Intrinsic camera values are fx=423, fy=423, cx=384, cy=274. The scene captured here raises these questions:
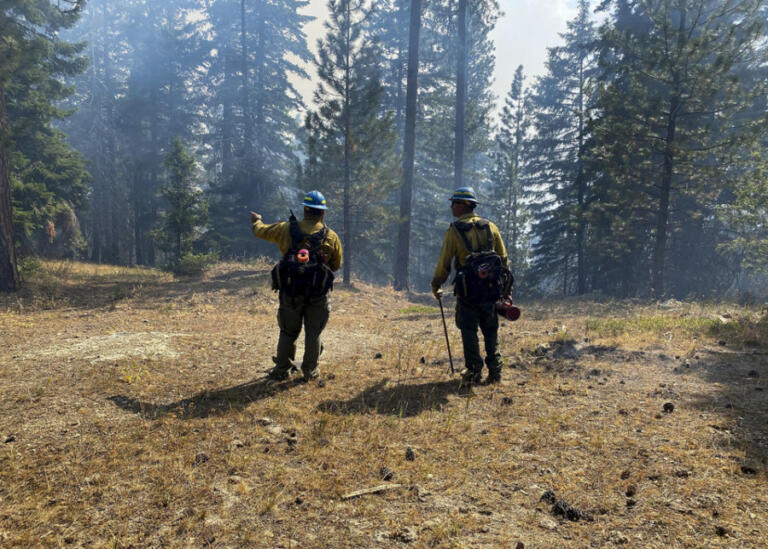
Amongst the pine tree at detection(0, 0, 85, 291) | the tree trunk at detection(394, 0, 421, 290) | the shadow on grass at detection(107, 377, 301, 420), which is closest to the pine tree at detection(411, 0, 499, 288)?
the tree trunk at detection(394, 0, 421, 290)

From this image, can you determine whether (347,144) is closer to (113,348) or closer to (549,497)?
(113,348)

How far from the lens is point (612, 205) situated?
52.9 ft

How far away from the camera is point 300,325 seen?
18.2ft

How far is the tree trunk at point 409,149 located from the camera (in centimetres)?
1997

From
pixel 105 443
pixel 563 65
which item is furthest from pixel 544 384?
pixel 563 65

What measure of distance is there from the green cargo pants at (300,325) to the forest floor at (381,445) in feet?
0.99

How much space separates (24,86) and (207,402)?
744 inches

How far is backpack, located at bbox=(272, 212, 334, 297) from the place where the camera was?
5238 mm

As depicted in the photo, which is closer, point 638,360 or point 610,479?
point 610,479

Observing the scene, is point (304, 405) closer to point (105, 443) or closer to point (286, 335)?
point (286, 335)

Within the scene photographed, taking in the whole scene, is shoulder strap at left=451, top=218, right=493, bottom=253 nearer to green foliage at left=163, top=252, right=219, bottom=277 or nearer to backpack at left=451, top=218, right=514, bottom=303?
backpack at left=451, top=218, right=514, bottom=303

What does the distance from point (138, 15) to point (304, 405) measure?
142 ft

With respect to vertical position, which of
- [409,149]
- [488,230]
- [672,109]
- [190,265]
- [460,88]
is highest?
[460,88]

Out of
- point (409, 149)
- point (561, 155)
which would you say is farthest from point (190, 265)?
point (561, 155)
